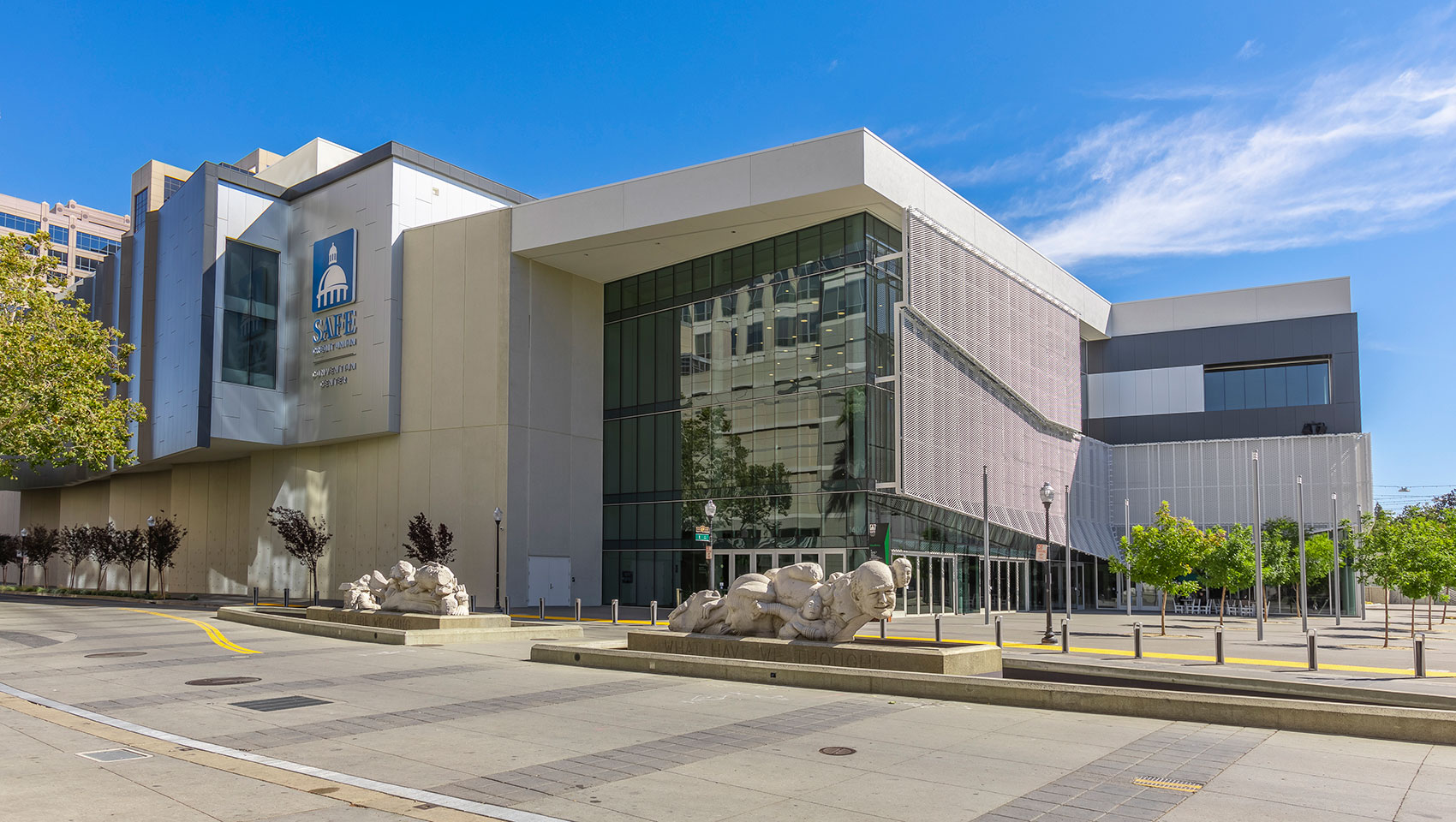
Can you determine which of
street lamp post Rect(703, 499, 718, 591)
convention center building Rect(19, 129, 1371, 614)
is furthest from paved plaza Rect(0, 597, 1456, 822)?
convention center building Rect(19, 129, 1371, 614)

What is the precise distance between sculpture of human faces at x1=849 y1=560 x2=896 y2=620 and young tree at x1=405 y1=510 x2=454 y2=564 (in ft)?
92.9

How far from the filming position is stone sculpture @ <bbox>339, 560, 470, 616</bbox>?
2456 centimetres

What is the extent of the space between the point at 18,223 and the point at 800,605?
131 meters

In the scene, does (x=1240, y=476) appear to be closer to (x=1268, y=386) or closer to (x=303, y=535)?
(x=1268, y=386)

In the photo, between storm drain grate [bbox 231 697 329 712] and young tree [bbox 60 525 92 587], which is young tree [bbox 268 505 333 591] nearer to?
young tree [bbox 60 525 92 587]

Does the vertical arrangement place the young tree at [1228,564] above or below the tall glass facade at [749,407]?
below

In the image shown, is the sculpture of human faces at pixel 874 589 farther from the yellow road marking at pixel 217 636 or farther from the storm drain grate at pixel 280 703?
the yellow road marking at pixel 217 636

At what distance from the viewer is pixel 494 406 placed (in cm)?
4169

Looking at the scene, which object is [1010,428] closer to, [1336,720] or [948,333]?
[948,333]

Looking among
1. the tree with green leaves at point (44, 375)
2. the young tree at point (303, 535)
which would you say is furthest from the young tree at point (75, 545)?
the tree with green leaves at point (44, 375)

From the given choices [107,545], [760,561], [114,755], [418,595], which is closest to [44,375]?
[418,595]

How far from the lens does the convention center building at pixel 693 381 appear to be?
124 ft

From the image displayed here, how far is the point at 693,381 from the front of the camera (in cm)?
4331

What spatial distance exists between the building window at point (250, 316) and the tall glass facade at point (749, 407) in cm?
1647
